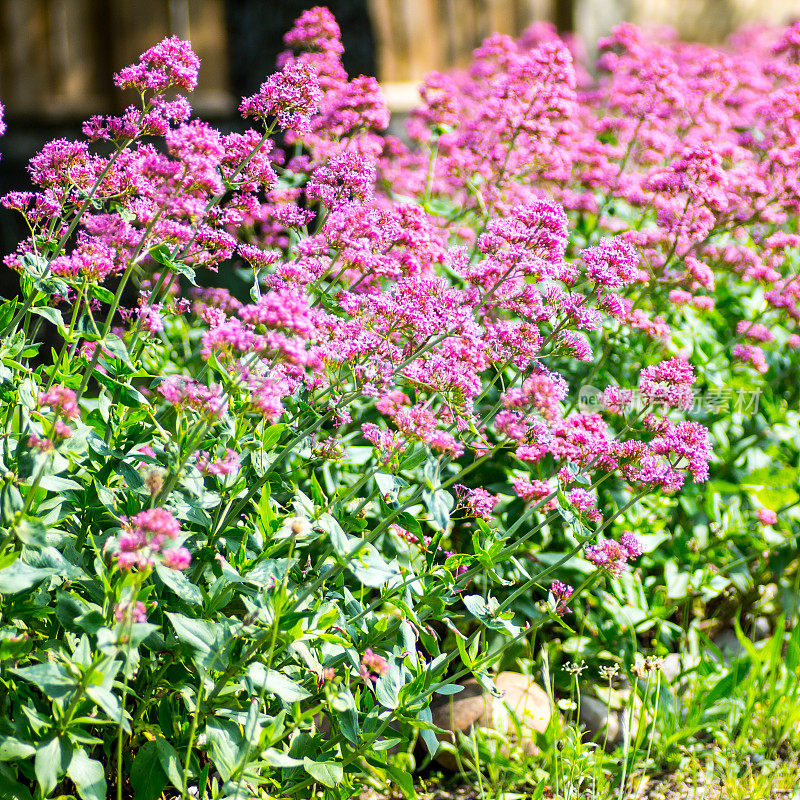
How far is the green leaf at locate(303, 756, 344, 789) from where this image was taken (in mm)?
2021

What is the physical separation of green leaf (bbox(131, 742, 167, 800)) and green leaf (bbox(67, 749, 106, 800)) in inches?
8.4

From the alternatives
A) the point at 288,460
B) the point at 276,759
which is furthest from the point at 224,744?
the point at 288,460

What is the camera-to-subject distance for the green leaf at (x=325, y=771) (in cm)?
202

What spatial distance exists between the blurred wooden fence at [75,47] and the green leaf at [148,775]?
5577 millimetres

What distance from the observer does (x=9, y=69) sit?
661 cm

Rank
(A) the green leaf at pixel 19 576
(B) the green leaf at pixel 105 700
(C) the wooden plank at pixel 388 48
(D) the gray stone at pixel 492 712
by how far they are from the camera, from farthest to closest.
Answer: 1. (C) the wooden plank at pixel 388 48
2. (D) the gray stone at pixel 492 712
3. (A) the green leaf at pixel 19 576
4. (B) the green leaf at pixel 105 700

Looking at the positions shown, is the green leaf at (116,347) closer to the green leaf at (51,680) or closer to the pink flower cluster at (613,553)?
the green leaf at (51,680)

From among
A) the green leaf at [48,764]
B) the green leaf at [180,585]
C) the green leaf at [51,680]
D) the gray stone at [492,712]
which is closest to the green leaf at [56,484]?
the green leaf at [180,585]

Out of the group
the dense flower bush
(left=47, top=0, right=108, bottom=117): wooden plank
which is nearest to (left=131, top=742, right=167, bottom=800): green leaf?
the dense flower bush

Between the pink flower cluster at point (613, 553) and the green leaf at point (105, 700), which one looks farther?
the pink flower cluster at point (613, 553)

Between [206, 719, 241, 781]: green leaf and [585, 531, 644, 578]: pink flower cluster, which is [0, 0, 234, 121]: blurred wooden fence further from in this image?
[206, 719, 241, 781]: green leaf

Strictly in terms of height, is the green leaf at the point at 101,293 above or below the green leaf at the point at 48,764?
above

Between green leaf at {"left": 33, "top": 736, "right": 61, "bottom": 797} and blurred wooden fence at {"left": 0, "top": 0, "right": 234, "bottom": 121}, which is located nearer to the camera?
green leaf at {"left": 33, "top": 736, "right": 61, "bottom": 797}

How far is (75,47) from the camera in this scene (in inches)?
263
